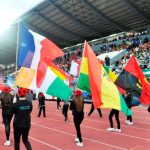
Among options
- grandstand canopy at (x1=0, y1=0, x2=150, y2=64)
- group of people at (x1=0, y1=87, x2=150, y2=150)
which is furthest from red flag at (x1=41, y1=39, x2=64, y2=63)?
grandstand canopy at (x1=0, y1=0, x2=150, y2=64)

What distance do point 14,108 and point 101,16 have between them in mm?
28649

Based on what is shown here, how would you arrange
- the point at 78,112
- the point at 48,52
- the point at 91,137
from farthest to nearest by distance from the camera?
the point at 91,137 < the point at 48,52 < the point at 78,112

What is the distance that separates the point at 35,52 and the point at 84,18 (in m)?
27.6

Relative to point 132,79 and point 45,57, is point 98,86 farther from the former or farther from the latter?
point 132,79

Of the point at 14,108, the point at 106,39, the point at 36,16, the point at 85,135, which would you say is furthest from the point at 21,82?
the point at 106,39

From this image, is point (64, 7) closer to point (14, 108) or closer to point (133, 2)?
point (133, 2)

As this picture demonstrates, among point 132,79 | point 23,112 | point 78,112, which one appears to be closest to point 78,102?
point 78,112

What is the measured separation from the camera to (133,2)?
31.3m

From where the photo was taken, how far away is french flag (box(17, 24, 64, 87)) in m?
10.2

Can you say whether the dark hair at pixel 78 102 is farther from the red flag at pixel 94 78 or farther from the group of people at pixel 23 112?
the red flag at pixel 94 78

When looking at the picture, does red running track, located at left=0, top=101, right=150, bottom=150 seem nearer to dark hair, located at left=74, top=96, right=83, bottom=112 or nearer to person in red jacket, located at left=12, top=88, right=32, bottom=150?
dark hair, located at left=74, top=96, right=83, bottom=112

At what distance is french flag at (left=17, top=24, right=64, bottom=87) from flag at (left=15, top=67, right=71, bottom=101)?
0.14 m

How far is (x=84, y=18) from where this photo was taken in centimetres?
3734

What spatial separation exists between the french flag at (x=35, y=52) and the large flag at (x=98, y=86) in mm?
1117
